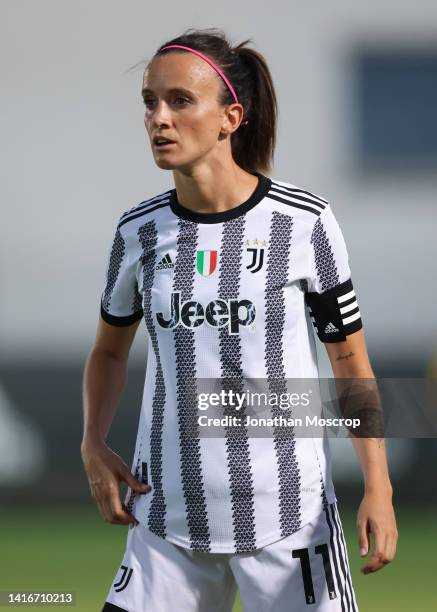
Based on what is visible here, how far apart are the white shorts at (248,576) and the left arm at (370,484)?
119mm

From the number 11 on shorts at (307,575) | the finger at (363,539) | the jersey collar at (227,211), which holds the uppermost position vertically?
the jersey collar at (227,211)

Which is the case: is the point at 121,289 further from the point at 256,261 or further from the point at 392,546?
the point at 392,546

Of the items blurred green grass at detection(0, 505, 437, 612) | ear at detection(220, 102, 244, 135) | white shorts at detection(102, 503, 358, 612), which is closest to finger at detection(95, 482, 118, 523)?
white shorts at detection(102, 503, 358, 612)

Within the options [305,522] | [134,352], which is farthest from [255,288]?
[134,352]

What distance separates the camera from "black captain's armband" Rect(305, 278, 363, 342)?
9.66ft

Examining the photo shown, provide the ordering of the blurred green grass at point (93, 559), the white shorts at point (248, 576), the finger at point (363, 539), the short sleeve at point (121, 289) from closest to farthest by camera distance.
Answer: the finger at point (363, 539)
the white shorts at point (248, 576)
the short sleeve at point (121, 289)
the blurred green grass at point (93, 559)

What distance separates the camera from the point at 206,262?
9.64 ft

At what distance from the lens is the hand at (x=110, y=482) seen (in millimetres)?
2959

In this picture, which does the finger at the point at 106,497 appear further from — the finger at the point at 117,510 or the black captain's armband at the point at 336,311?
the black captain's armband at the point at 336,311

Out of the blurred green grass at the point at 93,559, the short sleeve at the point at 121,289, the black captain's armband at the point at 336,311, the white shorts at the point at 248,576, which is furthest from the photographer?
the blurred green grass at the point at 93,559

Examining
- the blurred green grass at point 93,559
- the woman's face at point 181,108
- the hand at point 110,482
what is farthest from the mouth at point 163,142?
the blurred green grass at point 93,559

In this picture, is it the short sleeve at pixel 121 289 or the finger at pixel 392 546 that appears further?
the short sleeve at pixel 121 289

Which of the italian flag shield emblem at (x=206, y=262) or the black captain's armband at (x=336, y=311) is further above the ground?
the italian flag shield emblem at (x=206, y=262)

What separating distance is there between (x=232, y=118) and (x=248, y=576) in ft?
3.32
